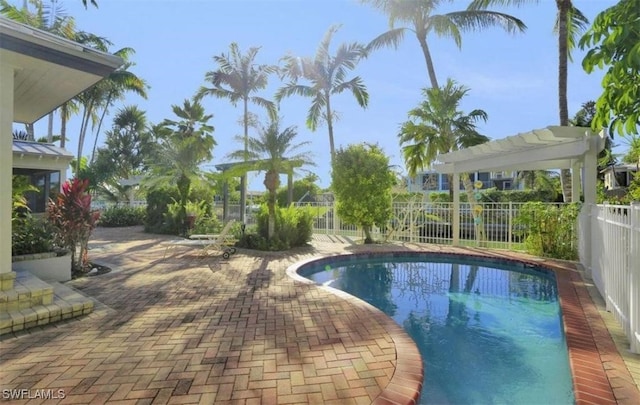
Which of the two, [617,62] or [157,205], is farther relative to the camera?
[157,205]

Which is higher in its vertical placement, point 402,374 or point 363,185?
point 363,185

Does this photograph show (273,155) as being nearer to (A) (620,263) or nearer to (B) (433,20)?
(A) (620,263)

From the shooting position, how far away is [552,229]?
1009 cm

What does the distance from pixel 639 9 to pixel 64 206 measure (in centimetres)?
919

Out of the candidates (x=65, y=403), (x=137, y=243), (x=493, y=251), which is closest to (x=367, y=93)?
(x=493, y=251)

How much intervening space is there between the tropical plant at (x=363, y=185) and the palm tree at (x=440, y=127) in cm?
558

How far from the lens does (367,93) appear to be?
68.0 ft

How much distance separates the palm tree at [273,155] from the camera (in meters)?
12.4

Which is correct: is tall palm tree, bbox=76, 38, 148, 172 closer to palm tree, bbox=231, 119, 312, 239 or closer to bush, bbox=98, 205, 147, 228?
bush, bbox=98, 205, 147, 228

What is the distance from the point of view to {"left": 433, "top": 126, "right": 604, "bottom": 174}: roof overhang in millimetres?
7969

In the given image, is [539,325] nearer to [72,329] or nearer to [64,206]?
[72,329]

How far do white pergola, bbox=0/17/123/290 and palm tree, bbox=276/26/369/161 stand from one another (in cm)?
1438

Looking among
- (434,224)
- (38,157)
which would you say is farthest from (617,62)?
(38,157)

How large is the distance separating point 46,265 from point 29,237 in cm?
72
